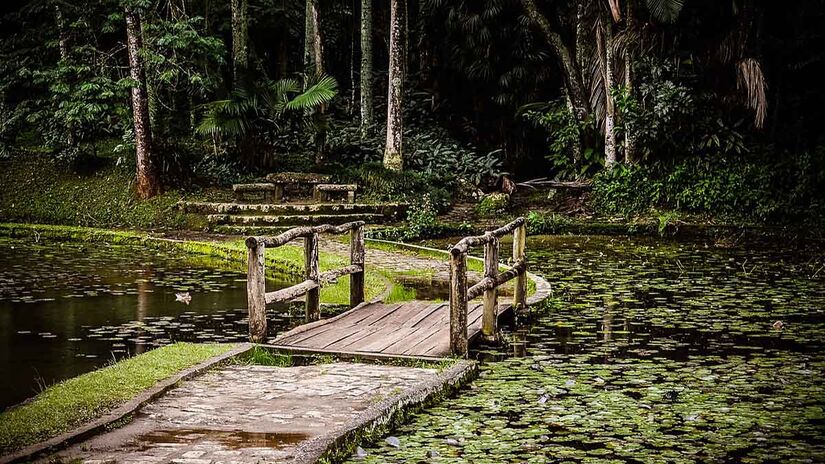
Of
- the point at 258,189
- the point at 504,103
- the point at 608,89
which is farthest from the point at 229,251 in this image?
the point at 504,103

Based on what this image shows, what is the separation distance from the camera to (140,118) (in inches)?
775

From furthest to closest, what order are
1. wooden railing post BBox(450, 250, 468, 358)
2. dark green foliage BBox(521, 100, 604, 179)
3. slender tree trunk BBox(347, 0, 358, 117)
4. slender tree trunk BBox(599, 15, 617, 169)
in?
slender tree trunk BBox(347, 0, 358, 117)
dark green foliage BBox(521, 100, 604, 179)
slender tree trunk BBox(599, 15, 617, 169)
wooden railing post BBox(450, 250, 468, 358)

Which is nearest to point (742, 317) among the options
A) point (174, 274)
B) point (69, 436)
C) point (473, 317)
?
point (473, 317)

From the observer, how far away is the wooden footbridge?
7.49 meters

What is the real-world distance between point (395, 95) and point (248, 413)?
16295 mm

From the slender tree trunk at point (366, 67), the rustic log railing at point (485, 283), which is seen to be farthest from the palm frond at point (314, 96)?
the rustic log railing at point (485, 283)

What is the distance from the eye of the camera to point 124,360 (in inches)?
279

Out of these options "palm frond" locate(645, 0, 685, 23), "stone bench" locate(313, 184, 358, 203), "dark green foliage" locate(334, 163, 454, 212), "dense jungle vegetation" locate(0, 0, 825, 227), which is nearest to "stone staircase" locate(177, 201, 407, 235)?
"stone bench" locate(313, 184, 358, 203)

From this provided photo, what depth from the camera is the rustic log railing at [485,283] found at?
7469 mm

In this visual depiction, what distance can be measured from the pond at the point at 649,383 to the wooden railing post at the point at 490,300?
25 centimetres

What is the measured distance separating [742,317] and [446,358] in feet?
12.7

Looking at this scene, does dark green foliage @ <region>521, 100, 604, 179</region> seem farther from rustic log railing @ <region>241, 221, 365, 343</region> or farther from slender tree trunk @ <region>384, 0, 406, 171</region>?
rustic log railing @ <region>241, 221, 365, 343</region>

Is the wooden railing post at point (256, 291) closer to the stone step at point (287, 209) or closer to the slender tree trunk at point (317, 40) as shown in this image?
the stone step at point (287, 209)

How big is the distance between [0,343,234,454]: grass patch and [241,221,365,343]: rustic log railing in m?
0.37
